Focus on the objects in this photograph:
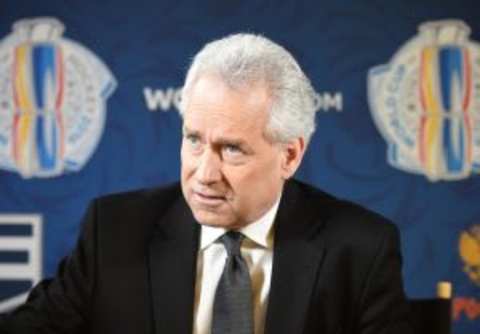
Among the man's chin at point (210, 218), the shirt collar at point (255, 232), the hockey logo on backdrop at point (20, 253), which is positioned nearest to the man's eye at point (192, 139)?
the man's chin at point (210, 218)

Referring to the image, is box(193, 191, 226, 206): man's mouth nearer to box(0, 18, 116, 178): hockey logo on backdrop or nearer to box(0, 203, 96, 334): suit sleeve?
box(0, 203, 96, 334): suit sleeve

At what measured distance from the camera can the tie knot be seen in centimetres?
145

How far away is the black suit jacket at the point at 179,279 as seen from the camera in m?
1.43

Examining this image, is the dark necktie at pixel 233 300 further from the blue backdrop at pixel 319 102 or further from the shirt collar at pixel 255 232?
the blue backdrop at pixel 319 102

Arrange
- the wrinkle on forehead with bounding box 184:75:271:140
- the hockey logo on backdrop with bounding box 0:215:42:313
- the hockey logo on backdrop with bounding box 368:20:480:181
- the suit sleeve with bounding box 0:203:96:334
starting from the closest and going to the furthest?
1. the wrinkle on forehead with bounding box 184:75:271:140
2. the suit sleeve with bounding box 0:203:96:334
3. the hockey logo on backdrop with bounding box 368:20:480:181
4. the hockey logo on backdrop with bounding box 0:215:42:313

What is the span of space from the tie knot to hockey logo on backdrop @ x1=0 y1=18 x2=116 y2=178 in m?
1.22

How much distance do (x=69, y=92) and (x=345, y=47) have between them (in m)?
1.00

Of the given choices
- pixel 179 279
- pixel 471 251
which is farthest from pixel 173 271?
pixel 471 251

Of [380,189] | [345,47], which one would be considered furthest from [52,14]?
[380,189]

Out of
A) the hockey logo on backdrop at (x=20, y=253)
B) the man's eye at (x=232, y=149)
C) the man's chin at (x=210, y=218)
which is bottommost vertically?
the hockey logo on backdrop at (x=20, y=253)

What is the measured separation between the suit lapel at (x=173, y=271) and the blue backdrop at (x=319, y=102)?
1.07 meters

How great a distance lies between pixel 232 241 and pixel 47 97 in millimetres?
1375

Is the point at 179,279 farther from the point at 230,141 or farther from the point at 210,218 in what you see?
the point at 230,141

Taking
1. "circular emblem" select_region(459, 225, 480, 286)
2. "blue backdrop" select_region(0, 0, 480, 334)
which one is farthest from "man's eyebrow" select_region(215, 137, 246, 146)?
"circular emblem" select_region(459, 225, 480, 286)
